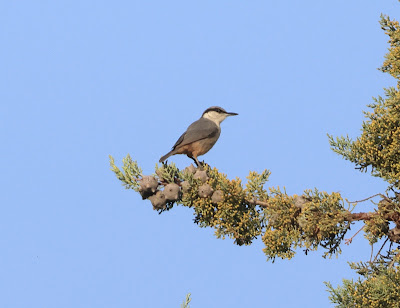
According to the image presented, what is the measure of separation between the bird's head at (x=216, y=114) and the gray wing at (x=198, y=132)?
0.72m

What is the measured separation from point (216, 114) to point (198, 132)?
1739mm

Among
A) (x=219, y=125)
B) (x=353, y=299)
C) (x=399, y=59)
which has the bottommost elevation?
(x=353, y=299)

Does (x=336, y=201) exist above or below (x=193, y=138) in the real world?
below

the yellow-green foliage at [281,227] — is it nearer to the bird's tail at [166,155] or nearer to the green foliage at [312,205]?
the green foliage at [312,205]

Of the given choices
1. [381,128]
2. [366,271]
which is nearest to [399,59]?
[381,128]

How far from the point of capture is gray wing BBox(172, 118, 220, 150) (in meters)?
13.2

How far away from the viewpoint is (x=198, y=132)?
13.4m

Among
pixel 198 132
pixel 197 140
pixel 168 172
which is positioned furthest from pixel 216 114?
pixel 168 172

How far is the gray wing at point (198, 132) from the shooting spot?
43.3 ft

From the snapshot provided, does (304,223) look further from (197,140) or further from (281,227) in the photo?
(197,140)

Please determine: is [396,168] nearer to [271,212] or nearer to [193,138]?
[271,212]

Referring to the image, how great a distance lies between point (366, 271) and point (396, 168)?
179 centimetres

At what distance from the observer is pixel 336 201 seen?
10.5 m

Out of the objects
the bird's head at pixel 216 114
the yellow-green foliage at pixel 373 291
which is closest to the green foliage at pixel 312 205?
the yellow-green foliage at pixel 373 291
